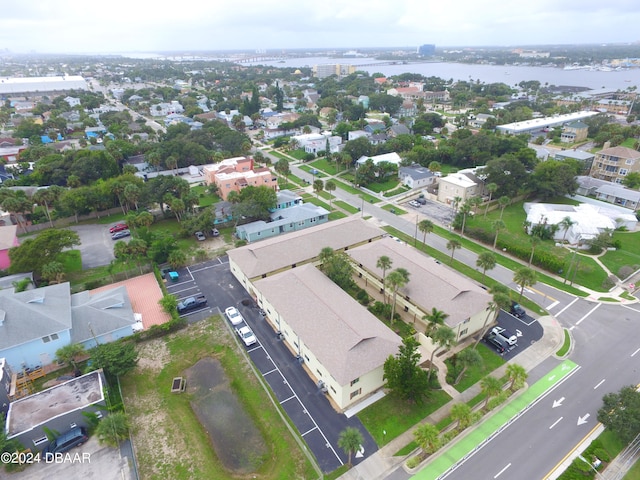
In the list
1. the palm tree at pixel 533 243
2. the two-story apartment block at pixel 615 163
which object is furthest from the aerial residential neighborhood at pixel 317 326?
the palm tree at pixel 533 243

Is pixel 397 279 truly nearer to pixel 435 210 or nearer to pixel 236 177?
pixel 435 210

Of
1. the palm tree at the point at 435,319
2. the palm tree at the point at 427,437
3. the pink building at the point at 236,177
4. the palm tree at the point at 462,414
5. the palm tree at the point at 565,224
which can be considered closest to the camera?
the palm tree at the point at 427,437

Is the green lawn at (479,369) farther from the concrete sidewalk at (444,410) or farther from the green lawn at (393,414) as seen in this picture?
the green lawn at (393,414)

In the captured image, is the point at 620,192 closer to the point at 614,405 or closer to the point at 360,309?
the point at 614,405

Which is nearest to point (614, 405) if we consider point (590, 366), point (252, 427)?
point (590, 366)

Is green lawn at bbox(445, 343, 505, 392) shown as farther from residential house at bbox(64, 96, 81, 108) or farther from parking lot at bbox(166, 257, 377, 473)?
residential house at bbox(64, 96, 81, 108)

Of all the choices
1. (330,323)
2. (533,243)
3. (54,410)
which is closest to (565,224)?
(533,243)
